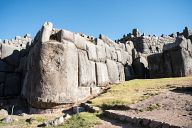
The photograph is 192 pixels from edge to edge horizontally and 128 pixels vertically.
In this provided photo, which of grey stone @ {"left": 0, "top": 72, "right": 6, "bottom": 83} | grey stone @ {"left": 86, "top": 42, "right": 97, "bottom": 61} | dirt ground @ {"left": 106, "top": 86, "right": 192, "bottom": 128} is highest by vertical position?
grey stone @ {"left": 86, "top": 42, "right": 97, "bottom": 61}

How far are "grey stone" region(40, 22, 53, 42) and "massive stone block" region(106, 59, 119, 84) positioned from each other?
201 inches

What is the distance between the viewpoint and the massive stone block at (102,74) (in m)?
14.7

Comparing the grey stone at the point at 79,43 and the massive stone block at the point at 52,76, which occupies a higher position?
the grey stone at the point at 79,43

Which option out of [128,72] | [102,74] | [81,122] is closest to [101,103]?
[81,122]

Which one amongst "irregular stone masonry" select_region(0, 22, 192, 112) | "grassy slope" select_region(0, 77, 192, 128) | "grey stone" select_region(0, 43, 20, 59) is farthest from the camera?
"grey stone" select_region(0, 43, 20, 59)

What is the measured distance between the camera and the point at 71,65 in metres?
12.2

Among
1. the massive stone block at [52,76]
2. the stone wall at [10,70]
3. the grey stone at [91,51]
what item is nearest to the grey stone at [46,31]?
the massive stone block at [52,76]

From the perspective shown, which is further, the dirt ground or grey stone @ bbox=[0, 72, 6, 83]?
grey stone @ bbox=[0, 72, 6, 83]

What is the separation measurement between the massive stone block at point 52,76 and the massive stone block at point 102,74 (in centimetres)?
259

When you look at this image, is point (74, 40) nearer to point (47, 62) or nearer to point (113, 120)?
point (47, 62)

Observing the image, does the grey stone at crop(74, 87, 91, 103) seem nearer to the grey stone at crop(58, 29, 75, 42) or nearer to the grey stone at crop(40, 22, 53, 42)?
the grey stone at crop(58, 29, 75, 42)

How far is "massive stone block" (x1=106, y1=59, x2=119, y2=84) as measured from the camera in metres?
16.2

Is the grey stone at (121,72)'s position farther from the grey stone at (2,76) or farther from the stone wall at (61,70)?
the grey stone at (2,76)

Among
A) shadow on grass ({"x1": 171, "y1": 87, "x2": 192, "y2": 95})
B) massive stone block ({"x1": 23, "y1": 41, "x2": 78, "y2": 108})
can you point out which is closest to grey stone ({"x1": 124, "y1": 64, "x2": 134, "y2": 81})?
massive stone block ({"x1": 23, "y1": 41, "x2": 78, "y2": 108})
